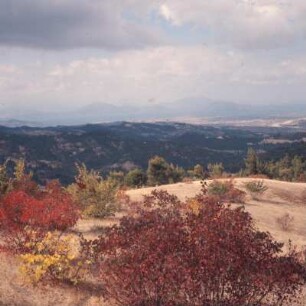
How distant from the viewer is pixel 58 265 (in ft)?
58.9

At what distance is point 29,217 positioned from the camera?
20.1 m

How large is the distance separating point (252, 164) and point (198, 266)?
2802 inches

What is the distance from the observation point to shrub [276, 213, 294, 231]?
34.0 meters

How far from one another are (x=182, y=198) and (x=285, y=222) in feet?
32.0

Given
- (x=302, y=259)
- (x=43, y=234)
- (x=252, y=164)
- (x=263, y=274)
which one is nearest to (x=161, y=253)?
(x=263, y=274)

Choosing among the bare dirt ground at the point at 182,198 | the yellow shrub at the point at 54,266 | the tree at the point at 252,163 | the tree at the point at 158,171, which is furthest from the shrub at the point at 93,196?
the tree at the point at 252,163

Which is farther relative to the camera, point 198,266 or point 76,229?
point 76,229

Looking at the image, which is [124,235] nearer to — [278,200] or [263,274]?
[263,274]

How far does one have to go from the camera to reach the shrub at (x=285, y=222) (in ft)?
111

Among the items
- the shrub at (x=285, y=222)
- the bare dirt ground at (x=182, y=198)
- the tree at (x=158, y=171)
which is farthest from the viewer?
the tree at (x=158, y=171)

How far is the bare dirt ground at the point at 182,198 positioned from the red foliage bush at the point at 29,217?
43.9 inches

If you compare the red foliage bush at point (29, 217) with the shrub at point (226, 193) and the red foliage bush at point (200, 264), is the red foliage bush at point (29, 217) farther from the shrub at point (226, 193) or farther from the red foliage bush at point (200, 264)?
the shrub at point (226, 193)

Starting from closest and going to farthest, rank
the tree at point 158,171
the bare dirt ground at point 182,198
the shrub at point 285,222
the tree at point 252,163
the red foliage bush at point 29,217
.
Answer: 1. the bare dirt ground at point 182,198
2. the red foliage bush at point 29,217
3. the shrub at point 285,222
4. the tree at point 158,171
5. the tree at point 252,163

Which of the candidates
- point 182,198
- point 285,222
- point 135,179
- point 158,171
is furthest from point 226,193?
point 158,171
